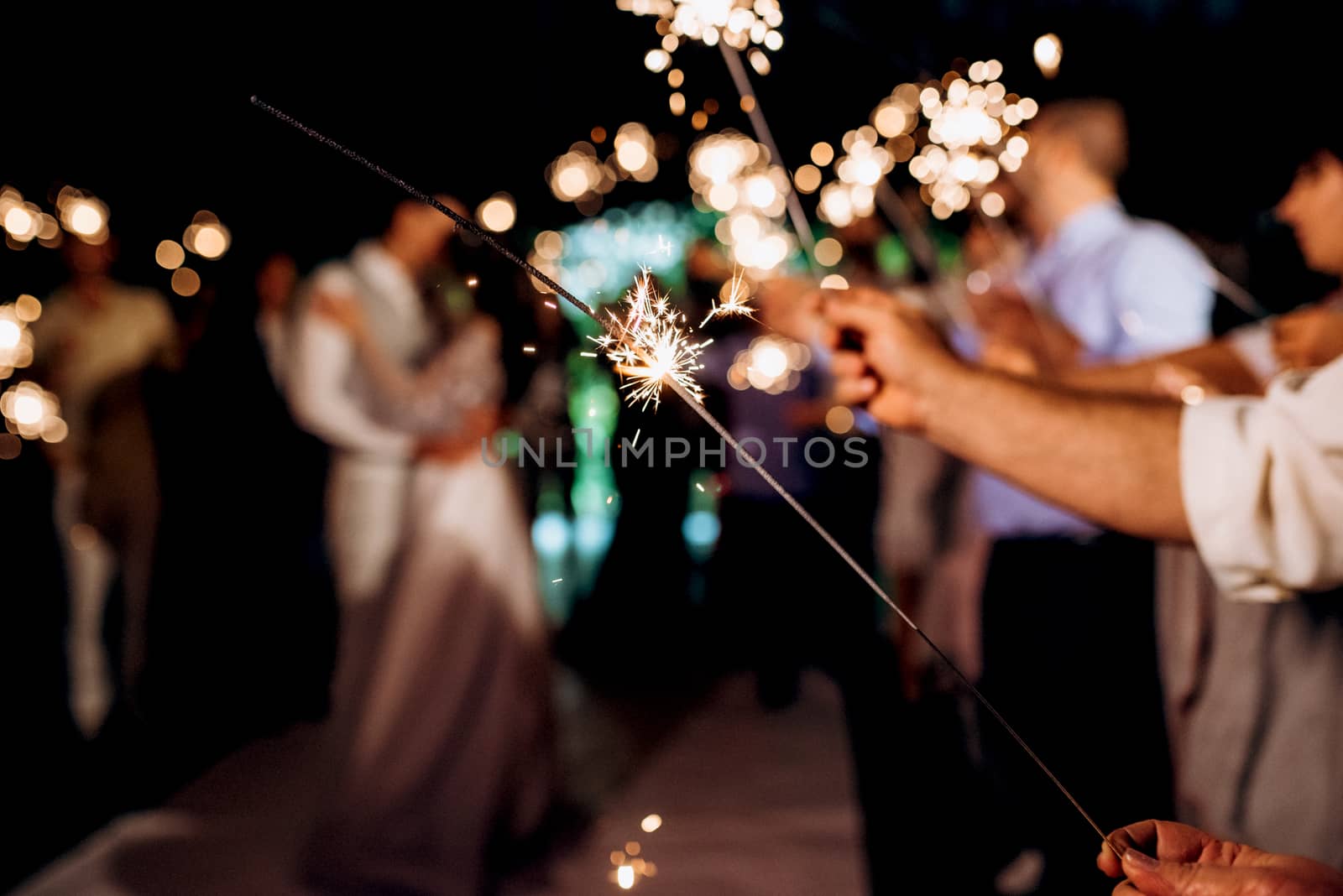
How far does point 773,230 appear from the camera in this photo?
11.3 feet

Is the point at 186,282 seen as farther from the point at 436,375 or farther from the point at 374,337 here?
the point at 436,375

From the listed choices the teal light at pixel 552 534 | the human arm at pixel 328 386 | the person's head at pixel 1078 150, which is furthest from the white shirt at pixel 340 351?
the teal light at pixel 552 534

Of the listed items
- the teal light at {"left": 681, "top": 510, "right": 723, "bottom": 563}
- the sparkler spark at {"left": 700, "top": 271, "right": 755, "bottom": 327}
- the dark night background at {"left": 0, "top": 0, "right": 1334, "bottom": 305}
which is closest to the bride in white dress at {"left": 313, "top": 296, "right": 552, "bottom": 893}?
Result: the dark night background at {"left": 0, "top": 0, "right": 1334, "bottom": 305}

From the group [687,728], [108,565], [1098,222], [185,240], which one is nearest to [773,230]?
[1098,222]

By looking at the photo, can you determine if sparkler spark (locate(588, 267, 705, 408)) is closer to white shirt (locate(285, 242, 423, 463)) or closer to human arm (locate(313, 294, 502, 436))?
human arm (locate(313, 294, 502, 436))

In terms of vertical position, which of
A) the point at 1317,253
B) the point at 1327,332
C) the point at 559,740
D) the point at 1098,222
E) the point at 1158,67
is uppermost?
the point at 1158,67

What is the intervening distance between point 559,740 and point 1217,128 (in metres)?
2.80

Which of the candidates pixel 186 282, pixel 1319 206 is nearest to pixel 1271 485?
pixel 1319 206

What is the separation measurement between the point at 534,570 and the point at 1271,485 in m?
1.91

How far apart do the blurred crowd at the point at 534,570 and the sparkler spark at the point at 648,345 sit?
96 mm

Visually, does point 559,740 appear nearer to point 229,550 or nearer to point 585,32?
point 229,550

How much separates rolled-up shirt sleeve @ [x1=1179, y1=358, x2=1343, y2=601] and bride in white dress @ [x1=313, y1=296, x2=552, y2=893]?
1.79 m

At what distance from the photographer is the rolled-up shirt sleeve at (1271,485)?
34.7 inches

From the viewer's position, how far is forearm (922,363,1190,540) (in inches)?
40.1
